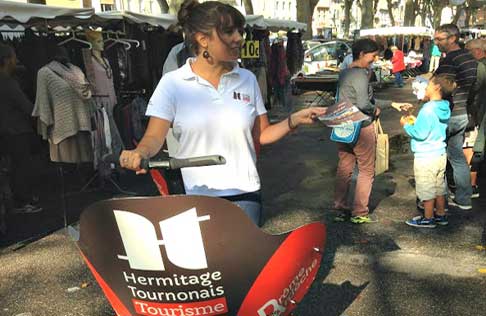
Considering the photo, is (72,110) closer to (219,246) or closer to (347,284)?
(347,284)

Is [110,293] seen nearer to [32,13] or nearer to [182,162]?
[182,162]

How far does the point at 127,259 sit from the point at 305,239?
642 millimetres

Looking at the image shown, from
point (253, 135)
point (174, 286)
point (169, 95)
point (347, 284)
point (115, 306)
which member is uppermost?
point (169, 95)

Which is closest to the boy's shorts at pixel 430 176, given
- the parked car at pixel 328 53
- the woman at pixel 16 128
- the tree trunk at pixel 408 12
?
the woman at pixel 16 128

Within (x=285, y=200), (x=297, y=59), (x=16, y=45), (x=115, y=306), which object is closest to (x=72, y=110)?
(x=16, y=45)

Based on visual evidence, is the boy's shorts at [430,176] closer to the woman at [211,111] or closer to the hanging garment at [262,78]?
the woman at [211,111]

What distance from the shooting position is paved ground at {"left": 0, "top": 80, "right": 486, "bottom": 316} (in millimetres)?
3736

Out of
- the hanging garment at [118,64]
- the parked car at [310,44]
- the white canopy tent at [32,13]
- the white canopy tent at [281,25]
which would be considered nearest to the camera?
the white canopy tent at [32,13]

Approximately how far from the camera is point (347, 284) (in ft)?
13.1

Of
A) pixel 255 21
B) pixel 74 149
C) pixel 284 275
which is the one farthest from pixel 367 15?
pixel 284 275

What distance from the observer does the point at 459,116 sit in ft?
17.3

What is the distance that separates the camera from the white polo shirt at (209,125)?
7.83ft

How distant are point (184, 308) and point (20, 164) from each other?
4754 millimetres

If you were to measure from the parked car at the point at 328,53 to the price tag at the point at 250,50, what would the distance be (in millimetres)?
9861
